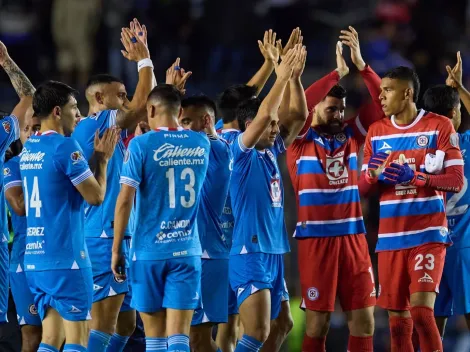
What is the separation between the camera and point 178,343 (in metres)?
8.45

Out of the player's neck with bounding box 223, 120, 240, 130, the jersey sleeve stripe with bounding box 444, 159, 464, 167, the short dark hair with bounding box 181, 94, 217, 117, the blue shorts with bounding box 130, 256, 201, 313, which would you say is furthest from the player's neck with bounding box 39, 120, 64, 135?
the jersey sleeve stripe with bounding box 444, 159, 464, 167

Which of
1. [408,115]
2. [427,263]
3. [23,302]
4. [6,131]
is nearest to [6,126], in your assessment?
[6,131]

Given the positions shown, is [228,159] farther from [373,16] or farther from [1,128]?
[373,16]

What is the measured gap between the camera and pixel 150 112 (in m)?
8.79

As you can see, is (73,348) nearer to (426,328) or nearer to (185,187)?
(185,187)

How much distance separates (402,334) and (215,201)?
2150mm

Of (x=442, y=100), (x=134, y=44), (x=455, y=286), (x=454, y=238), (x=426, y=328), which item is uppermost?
(x=134, y=44)

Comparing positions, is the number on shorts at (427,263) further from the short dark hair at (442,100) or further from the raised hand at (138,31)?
the raised hand at (138,31)

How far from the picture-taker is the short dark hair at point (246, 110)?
9.91 m

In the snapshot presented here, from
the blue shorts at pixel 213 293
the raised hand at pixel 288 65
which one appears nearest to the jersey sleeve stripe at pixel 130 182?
the blue shorts at pixel 213 293

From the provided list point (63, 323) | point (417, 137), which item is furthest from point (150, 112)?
point (417, 137)

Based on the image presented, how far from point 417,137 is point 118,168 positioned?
278 centimetres

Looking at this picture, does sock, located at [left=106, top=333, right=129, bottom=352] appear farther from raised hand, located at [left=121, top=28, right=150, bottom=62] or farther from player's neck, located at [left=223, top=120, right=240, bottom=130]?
raised hand, located at [left=121, top=28, right=150, bottom=62]

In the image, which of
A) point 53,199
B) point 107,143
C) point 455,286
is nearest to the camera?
point 53,199
